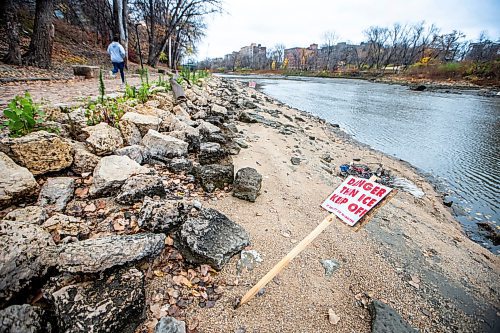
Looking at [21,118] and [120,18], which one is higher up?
[120,18]

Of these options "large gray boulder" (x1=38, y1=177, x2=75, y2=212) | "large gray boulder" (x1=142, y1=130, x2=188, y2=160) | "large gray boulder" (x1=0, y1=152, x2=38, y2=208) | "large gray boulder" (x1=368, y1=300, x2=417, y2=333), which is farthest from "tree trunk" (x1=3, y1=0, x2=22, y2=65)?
"large gray boulder" (x1=368, y1=300, x2=417, y2=333)

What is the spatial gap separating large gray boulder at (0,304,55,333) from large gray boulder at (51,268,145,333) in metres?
0.07

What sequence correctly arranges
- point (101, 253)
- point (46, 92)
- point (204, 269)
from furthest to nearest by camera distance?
1. point (46, 92)
2. point (204, 269)
3. point (101, 253)

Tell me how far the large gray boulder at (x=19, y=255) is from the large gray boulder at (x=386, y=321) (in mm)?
2176

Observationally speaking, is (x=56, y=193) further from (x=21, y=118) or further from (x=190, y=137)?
(x=190, y=137)

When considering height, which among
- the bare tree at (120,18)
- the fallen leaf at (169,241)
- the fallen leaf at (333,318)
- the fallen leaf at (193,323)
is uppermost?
the bare tree at (120,18)

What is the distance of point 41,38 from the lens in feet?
26.6

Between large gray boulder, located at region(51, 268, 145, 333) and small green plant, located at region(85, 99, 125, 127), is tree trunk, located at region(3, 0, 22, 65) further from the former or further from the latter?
large gray boulder, located at region(51, 268, 145, 333)

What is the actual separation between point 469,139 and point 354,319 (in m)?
10.6

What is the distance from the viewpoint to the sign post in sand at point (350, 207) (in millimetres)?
1586

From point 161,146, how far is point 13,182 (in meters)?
1.58

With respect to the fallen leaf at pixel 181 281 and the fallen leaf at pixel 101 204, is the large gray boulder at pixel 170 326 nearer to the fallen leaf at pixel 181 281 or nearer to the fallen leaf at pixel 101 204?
the fallen leaf at pixel 181 281

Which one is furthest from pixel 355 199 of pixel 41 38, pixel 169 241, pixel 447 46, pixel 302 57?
pixel 302 57

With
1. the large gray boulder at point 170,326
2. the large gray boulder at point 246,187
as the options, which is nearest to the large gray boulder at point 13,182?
the large gray boulder at point 170,326
